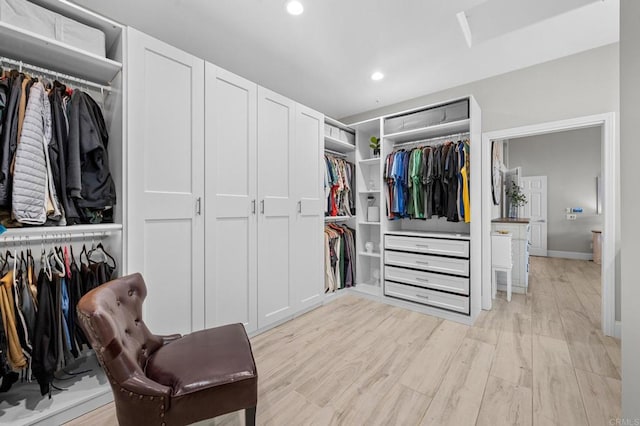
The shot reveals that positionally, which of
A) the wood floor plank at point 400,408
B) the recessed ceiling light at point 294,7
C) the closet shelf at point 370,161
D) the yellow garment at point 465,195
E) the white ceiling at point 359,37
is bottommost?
the wood floor plank at point 400,408

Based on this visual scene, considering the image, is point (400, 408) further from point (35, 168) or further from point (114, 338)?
point (35, 168)

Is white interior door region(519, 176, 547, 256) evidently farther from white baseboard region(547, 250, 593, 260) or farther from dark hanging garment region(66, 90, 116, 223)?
dark hanging garment region(66, 90, 116, 223)

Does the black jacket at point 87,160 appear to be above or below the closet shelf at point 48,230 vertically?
above

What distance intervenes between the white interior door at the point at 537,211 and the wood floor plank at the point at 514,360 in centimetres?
525

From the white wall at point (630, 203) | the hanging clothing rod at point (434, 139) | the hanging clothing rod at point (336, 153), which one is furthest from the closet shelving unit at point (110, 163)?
the hanging clothing rod at point (434, 139)

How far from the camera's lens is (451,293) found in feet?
9.31

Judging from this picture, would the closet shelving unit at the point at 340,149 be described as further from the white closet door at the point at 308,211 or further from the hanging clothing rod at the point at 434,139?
the hanging clothing rod at the point at 434,139

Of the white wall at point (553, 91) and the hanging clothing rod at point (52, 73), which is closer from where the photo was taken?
the hanging clothing rod at point (52, 73)

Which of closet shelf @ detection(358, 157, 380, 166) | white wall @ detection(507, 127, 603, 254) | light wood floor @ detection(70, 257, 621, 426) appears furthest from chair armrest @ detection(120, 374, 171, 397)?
white wall @ detection(507, 127, 603, 254)

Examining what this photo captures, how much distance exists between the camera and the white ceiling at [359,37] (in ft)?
6.63

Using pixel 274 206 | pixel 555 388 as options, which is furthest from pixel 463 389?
pixel 274 206

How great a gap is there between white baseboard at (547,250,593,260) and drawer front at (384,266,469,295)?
5420mm

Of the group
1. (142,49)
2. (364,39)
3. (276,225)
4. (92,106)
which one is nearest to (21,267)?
(92,106)

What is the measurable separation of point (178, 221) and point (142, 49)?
116cm
